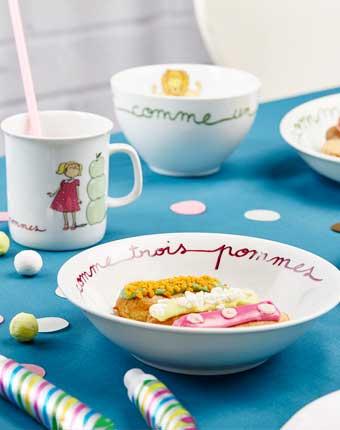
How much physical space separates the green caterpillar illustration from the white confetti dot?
164mm

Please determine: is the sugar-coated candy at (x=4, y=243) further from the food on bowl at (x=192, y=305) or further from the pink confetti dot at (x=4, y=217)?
the food on bowl at (x=192, y=305)

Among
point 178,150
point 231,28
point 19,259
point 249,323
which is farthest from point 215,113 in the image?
point 231,28

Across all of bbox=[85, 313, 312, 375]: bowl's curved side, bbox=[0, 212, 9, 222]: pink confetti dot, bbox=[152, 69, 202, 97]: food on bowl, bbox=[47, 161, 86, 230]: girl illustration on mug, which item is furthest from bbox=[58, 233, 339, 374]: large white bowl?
bbox=[152, 69, 202, 97]: food on bowl

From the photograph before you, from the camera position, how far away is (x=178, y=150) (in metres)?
1.04

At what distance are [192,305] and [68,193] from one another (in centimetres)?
23

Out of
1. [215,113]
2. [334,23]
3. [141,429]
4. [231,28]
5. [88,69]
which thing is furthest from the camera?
[88,69]

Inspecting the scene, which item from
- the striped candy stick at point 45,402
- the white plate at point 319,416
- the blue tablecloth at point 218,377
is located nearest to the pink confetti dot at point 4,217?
the blue tablecloth at point 218,377

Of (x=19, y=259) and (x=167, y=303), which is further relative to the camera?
(x=19, y=259)

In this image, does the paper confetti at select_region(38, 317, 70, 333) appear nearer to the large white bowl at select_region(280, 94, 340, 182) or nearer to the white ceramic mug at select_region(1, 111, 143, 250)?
the white ceramic mug at select_region(1, 111, 143, 250)

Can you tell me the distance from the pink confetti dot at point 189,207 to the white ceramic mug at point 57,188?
0.37ft

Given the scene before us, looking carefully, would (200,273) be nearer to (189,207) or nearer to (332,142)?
(189,207)

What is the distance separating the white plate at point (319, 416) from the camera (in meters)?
0.50

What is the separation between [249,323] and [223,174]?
482mm

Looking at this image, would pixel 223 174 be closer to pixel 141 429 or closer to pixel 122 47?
pixel 141 429
